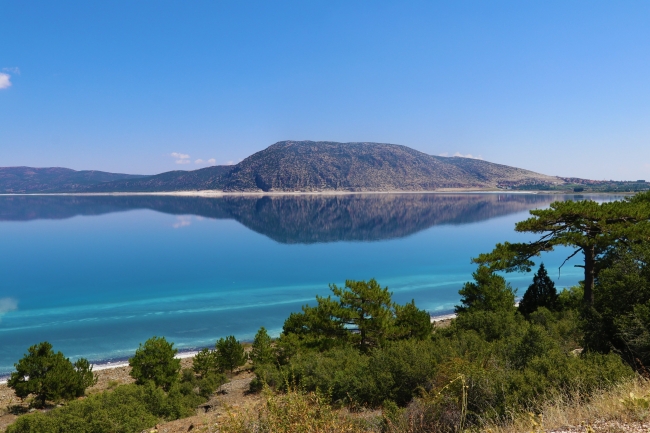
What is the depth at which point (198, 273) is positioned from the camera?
4634 centimetres

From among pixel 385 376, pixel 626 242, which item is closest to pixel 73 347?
pixel 385 376

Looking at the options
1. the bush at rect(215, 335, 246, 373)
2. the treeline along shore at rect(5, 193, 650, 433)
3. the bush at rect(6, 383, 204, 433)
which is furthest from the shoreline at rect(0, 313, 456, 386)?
the bush at rect(6, 383, 204, 433)

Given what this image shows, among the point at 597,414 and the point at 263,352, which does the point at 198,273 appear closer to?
the point at 263,352

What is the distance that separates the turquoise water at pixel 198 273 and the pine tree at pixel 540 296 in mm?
10626

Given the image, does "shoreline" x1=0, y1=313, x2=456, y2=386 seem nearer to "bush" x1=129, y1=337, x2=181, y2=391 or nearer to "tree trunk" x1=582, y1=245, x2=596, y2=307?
"bush" x1=129, y1=337, x2=181, y2=391

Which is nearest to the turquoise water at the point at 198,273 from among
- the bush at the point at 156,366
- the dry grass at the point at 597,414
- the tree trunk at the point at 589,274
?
the bush at the point at 156,366

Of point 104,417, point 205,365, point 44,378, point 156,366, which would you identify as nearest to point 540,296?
point 205,365

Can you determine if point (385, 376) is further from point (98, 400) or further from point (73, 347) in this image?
point (73, 347)

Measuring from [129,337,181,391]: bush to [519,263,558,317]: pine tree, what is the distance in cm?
1792

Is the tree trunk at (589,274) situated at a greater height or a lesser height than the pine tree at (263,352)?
greater

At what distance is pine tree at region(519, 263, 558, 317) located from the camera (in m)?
20.7

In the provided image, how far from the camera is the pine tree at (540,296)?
68.0 ft

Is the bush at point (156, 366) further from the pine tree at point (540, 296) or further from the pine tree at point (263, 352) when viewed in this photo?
the pine tree at point (540, 296)

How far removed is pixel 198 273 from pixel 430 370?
4185 centimetres
